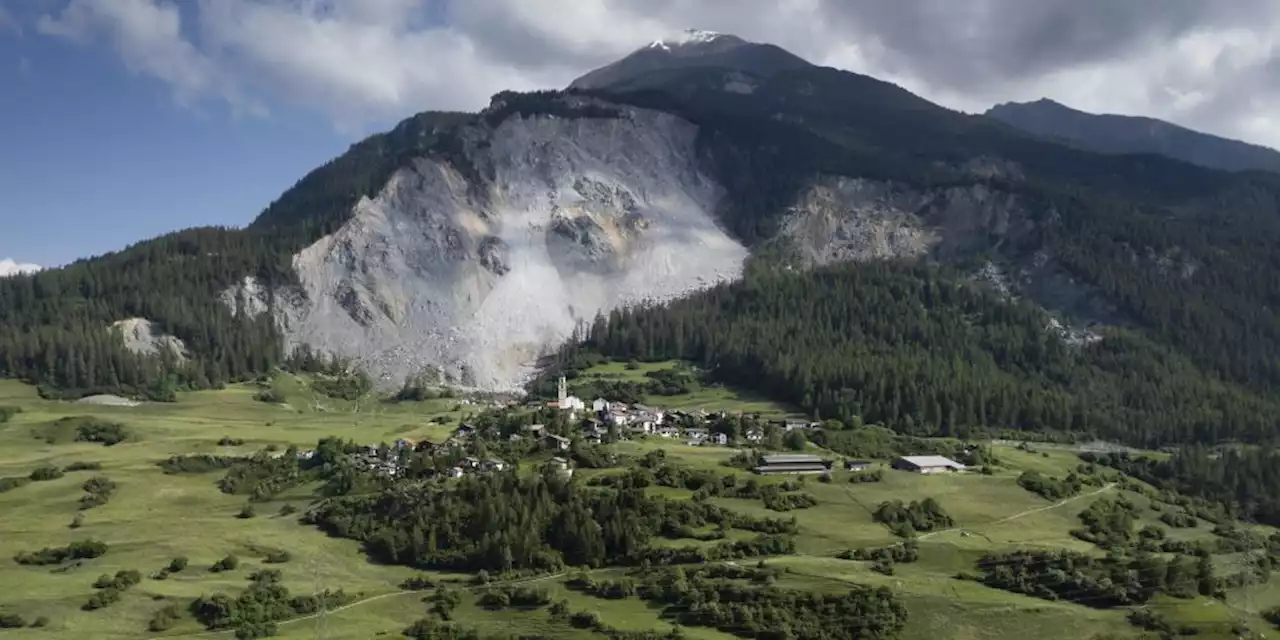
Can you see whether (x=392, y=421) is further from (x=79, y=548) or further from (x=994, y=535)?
(x=994, y=535)

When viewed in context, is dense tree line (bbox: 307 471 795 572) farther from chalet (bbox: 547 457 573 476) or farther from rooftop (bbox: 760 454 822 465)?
rooftop (bbox: 760 454 822 465)

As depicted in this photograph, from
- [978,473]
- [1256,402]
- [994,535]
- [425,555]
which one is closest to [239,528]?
[425,555]

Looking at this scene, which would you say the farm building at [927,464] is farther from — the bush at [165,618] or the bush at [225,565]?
the bush at [165,618]

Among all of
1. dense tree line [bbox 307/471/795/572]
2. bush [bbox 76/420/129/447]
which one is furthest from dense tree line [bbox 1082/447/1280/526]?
bush [bbox 76/420/129/447]

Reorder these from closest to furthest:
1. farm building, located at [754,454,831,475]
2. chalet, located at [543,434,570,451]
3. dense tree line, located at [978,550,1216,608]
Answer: dense tree line, located at [978,550,1216,608] → farm building, located at [754,454,831,475] → chalet, located at [543,434,570,451]

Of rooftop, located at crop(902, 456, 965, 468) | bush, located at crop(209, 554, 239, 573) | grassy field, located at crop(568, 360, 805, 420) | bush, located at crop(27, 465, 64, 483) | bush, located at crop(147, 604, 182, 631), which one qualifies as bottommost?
bush, located at crop(147, 604, 182, 631)

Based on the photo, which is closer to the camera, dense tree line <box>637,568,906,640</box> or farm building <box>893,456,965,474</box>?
dense tree line <box>637,568,906,640</box>
